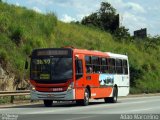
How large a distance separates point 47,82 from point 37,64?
4.36 feet

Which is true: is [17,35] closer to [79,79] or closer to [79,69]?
[79,69]

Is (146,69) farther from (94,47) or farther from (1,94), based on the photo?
(1,94)

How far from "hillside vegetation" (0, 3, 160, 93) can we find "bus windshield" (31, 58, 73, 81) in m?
10.2

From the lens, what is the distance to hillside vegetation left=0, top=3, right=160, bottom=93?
41.1 meters

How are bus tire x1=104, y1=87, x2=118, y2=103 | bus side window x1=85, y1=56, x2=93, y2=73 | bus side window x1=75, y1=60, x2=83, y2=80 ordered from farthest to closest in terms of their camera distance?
1. bus tire x1=104, y1=87, x2=118, y2=103
2. bus side window x1=85, y1=56, x2=93, y2=73
3. bus side window x1=75, y1=60, x2=83, y2=80

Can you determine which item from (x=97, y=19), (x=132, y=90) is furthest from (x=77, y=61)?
(x=97, y=19)

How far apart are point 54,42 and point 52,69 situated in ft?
65.2

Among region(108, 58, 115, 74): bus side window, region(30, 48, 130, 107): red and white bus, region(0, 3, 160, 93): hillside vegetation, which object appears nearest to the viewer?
region(30, 48, 130, 107): red and white bus

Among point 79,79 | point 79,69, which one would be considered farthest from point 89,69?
point 79,79

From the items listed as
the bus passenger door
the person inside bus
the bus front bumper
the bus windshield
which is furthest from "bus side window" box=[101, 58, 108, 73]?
the bus front bumper

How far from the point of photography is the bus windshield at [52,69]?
93.5ft

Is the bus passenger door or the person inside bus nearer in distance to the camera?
the bus passenger door

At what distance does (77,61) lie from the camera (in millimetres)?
29078

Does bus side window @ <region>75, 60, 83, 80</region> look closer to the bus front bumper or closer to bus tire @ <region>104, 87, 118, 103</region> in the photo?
the bus front bumper
